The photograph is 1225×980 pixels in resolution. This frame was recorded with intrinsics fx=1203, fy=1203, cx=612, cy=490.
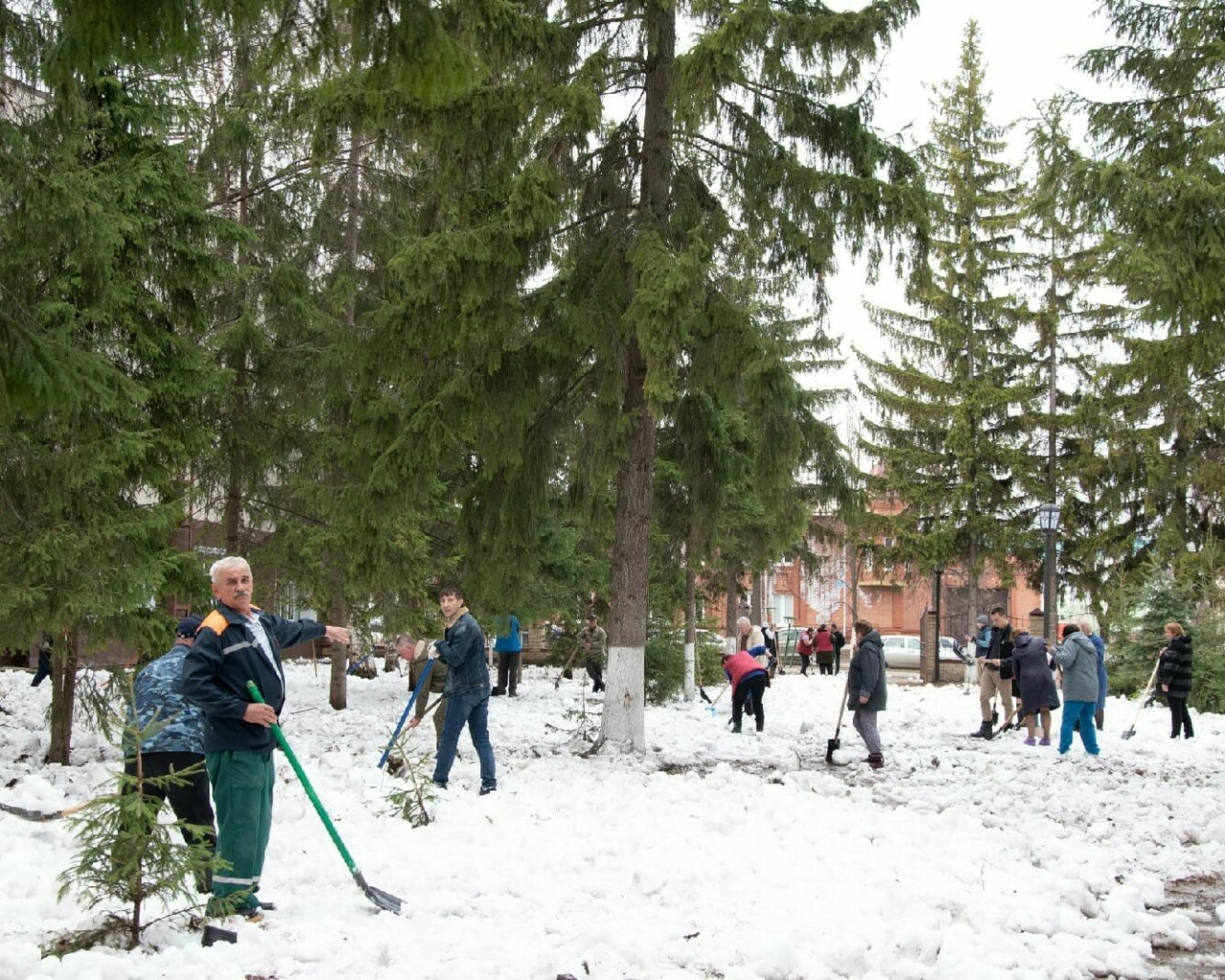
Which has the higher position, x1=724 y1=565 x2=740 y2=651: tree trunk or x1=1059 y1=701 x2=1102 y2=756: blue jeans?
x1=724 y1=565 x2=740 y2=651: tree trunk

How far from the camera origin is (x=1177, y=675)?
16.9 meters

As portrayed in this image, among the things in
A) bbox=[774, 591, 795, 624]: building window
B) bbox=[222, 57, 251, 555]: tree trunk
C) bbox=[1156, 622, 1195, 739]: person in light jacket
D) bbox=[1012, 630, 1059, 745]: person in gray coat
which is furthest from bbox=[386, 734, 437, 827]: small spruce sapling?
bbox=[774, 591, 795, 624]: building window

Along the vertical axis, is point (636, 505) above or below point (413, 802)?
above

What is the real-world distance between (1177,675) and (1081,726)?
3.27 m

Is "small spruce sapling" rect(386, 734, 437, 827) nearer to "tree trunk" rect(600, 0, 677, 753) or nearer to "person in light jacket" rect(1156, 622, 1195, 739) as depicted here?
"tree trunk" rect(600, 0, 677, 753)

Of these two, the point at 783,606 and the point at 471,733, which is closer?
the point at 471,733

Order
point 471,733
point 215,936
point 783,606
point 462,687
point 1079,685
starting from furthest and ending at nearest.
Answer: point 783,606 < point 1079,685 < point 462,687 < point 471,733 < point 215,936

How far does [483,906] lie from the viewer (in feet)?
21.0

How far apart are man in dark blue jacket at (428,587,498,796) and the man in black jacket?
868 cm

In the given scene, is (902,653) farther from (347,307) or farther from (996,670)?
(347,307)

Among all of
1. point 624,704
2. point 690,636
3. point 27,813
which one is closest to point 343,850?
point 27,813

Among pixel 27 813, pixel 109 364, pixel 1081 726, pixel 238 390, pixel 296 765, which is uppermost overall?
pixel 238 390

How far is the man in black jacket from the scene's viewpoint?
16688 millimetres

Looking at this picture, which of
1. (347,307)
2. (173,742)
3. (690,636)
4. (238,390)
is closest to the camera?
(173,742)
